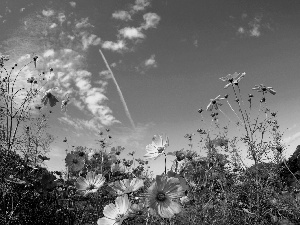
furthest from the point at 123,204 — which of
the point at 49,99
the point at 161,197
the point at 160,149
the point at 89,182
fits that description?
the point at 49,99

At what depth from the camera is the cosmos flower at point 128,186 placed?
1.02 meters

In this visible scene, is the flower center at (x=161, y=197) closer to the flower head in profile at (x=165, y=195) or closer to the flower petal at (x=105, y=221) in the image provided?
the flower head in profile at (x=165, y=195)

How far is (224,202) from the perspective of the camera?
3.53 metres

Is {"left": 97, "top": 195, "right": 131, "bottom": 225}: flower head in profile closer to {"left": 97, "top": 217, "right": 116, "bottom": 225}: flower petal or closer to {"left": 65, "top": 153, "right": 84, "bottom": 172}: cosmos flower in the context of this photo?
{"left": 97, "top": 217, "right": 116, "bottom": 225}: flower petal

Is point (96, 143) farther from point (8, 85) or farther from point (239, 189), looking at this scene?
point (239, 189)

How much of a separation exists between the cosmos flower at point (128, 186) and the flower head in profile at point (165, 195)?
0.15m

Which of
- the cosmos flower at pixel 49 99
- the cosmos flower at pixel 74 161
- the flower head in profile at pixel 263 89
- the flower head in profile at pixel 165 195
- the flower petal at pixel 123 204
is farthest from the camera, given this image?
the flower head in profile at pixel 263 89

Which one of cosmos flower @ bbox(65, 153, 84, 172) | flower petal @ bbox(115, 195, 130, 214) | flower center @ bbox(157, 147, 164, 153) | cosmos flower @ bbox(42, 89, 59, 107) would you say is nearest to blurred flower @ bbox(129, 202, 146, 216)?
flower petal @ bbox(115, 195, 130, 214)

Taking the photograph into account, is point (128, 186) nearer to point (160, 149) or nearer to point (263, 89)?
point (160, 149)

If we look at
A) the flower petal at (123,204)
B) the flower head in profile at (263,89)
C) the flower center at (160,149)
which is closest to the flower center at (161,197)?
the flower petal at (123,204)

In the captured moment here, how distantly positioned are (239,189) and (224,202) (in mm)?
1548

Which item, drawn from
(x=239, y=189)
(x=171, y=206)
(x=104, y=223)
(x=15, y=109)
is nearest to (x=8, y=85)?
(x=15, y=109)

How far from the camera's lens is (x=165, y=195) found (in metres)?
0.88

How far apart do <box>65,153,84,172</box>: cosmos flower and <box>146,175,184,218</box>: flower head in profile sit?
5.02 feet
